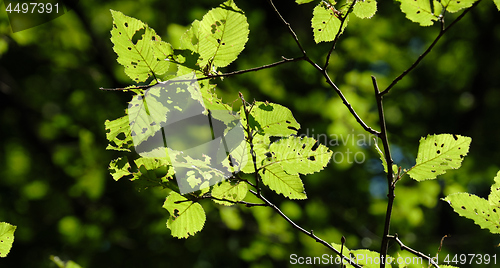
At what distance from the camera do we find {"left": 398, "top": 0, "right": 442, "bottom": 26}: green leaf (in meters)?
0.69

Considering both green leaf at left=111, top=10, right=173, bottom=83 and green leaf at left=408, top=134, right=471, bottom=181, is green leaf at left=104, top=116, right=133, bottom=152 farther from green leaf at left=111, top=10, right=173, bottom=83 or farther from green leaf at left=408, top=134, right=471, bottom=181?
green leaf at left=408, top=134, right=471, bottom=181

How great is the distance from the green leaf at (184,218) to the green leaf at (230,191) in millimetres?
66

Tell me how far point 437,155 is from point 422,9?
0.34 meters

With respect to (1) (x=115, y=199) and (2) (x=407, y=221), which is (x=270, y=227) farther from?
(1) (x=115, y=199)

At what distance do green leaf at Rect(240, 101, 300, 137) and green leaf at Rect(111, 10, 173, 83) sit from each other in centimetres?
20

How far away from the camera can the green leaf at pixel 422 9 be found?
69 centimetres

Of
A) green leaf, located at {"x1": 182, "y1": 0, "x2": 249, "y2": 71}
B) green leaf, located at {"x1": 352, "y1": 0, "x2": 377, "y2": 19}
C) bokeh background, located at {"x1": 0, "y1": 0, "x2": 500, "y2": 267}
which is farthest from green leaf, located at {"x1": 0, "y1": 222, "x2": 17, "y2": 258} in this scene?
bokeh background, located at {"x1": 0, "y1": 0, "x2": 500, "y2": 267}

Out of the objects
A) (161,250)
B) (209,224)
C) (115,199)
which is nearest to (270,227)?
(209,224)

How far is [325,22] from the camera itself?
0.81m

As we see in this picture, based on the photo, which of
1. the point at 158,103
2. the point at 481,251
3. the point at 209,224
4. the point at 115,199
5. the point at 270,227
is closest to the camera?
the point at 158,103

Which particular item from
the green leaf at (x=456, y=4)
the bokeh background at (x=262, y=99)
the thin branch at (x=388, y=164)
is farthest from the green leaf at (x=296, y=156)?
the bokeh background at (x=262, y=99)

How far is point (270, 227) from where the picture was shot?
10.1ft

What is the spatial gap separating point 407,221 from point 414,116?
196 centimetres

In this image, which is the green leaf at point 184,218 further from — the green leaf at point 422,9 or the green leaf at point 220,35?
the green leaf at point 422,9
